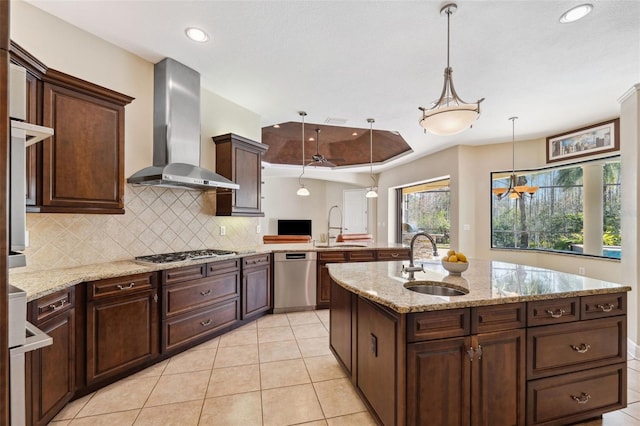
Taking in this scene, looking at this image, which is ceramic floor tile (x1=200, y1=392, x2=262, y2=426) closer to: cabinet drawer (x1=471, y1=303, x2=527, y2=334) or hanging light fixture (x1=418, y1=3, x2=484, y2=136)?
cabinet drawer (x1=471, y1=303, x2=527, y2=334)

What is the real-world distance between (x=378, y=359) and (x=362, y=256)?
2.54m

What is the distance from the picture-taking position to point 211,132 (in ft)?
11.8

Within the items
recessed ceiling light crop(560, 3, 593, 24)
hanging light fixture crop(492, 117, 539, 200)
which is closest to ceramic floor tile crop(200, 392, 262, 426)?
recessed ceiling light crop(560, 3, 593, 24)

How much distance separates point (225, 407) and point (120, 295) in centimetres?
117

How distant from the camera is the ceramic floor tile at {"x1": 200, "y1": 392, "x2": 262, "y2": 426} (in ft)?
6.11

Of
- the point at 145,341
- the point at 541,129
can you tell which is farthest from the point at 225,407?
the point at 541,129

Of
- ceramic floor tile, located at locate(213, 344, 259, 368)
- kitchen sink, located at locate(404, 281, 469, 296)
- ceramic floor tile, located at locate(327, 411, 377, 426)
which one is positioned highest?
kitchen sink, located at locate(404, 281, 469, 296)

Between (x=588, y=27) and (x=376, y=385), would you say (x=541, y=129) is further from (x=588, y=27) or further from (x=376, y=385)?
(x=376, y=385)

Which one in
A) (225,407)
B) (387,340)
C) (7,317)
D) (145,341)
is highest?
(7,317)

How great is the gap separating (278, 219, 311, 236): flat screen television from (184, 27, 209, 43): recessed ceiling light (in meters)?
6.72

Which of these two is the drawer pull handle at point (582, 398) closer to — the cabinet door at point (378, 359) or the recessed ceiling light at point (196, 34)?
the cabinet door at point (378, 359)

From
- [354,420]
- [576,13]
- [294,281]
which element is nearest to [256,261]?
[294,281]

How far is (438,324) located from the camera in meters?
1.50

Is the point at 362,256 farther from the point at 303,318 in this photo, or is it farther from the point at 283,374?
the point at 283,374
